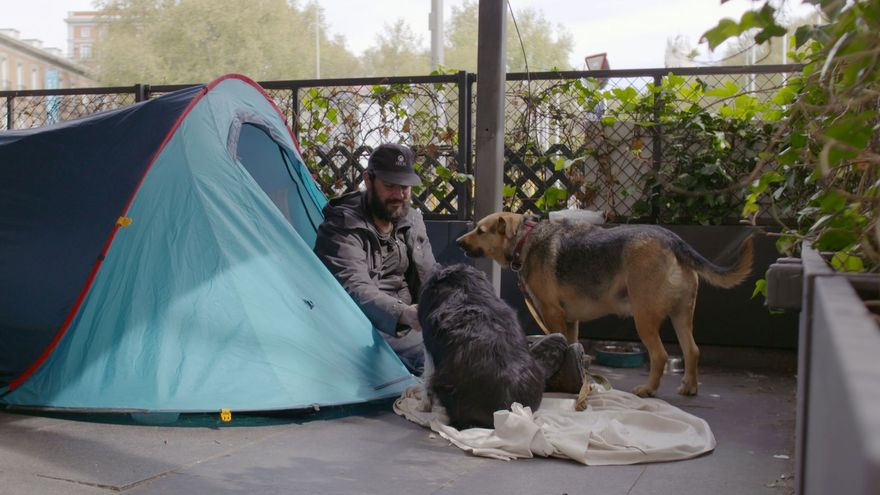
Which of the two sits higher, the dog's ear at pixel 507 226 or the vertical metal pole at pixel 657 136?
the vertical metal pole at pixel 657 136

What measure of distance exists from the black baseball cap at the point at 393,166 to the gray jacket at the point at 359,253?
0.22 meters

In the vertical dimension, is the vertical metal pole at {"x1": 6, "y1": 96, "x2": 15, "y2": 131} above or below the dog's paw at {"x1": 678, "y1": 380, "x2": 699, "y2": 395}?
above

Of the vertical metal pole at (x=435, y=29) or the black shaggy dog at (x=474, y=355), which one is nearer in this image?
the black shaggy dog at (x=474, y=355)

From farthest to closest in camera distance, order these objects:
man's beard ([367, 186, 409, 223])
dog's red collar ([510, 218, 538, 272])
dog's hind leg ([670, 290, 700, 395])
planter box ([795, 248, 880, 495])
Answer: dog's red collar ([510, 218, 538, 272])
man's beard ([367, 186, 409, 223])
dog's hind leg ([670, 290, 700, 395])
planter box ([795, 248, 880, 495])

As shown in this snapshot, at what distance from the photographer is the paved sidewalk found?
346 centimetres

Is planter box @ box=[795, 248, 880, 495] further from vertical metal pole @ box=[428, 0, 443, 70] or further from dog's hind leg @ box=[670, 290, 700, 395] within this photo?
vertical metal pole @ box=[428, 0, 443, 70]

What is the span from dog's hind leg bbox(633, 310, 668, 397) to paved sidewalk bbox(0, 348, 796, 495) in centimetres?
49

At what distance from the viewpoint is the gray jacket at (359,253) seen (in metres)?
5.11

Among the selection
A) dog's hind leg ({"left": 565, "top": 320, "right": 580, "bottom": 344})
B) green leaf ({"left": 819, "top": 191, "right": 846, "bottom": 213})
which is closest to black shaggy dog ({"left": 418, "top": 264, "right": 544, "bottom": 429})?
dog's hind leg ({"left": 565, "top": 320, "right": 580, "bottom": 344})

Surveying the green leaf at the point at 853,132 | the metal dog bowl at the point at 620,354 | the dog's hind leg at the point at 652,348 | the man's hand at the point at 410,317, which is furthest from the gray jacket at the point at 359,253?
the green leaf at the point at 853,132

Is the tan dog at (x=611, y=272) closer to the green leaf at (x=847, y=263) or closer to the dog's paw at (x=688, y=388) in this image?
the dog's paw at (x=688, y=388)

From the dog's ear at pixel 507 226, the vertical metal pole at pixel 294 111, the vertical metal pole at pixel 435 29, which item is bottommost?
the dog's ear at pixel 507 226

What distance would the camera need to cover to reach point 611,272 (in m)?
5.41

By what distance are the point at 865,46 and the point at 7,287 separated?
4.49 meters
